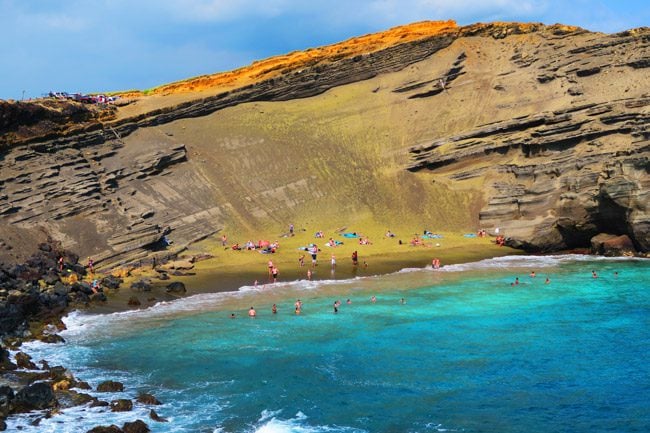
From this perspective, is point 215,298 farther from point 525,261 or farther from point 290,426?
point 525,261

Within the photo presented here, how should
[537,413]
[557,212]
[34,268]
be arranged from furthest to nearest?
[557,212] < [34,268] < [537,413]

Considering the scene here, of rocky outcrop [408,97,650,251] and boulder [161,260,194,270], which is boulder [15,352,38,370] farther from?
rocky outcrop [408,97,650,251]

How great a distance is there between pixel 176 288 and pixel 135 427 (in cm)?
2107

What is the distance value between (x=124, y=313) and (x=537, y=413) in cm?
2343

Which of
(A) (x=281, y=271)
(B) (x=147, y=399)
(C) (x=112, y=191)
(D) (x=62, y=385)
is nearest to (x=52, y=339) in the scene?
(D) (x=62, y=385)

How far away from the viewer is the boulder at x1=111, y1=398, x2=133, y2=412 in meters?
22.5

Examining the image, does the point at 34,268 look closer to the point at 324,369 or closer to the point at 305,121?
the point at 324,369

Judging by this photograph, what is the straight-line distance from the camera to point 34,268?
4231 centimetres

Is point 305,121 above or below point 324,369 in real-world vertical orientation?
above

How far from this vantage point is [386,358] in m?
28.0

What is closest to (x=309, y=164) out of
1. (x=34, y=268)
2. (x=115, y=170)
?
(x=115, y=170)

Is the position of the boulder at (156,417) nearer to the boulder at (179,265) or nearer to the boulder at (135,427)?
the boulder at (135,427)

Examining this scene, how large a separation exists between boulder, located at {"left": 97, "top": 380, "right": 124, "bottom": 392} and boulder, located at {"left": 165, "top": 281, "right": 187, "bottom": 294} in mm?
16353

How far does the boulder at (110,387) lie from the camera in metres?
24.5
